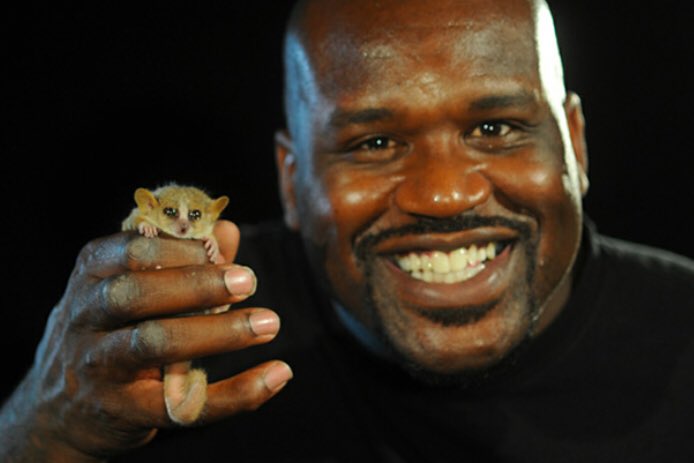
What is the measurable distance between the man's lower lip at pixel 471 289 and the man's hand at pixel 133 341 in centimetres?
60

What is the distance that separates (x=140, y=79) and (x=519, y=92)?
146cm

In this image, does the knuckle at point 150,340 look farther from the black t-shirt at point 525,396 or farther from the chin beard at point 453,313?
the black t-shirt at point 525,396

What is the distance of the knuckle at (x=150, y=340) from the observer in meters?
1.73

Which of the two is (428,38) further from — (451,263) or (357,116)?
(451,263)

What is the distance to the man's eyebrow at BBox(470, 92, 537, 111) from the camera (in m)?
2.22

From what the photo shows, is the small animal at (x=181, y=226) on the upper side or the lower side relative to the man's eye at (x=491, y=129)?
lower

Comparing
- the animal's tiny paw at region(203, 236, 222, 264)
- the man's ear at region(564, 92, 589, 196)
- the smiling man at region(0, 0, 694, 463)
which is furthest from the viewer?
the man's ear at region(564, 92, 589, 196)

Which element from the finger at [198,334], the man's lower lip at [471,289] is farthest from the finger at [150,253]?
the man's lower lip at [471,289]

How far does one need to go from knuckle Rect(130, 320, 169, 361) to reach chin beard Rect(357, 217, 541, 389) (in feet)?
2.53

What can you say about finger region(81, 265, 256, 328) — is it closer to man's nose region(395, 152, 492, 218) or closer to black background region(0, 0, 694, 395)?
man's nose region(395, 152, 492, 218)

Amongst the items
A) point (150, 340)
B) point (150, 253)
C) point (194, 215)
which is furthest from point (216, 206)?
point (150, 340)

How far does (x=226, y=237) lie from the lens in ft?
6.19

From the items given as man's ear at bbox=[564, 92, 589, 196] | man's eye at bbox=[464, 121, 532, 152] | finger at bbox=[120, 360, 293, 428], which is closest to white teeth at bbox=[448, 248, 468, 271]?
man's eye at bbox=[464, 121, 532, 152]

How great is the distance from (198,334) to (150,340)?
0.30 ft
